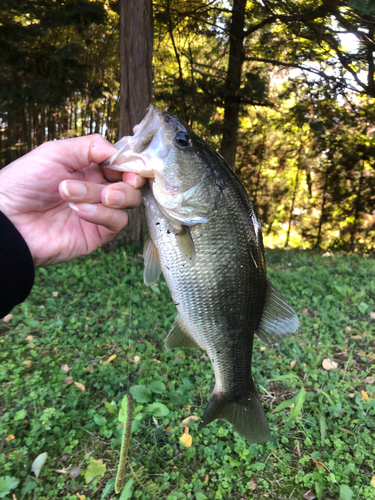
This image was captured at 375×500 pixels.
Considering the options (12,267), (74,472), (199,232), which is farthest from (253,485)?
(12,267)

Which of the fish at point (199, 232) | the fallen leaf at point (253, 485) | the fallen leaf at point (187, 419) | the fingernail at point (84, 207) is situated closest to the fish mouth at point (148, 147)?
the fish at point (199, 232)

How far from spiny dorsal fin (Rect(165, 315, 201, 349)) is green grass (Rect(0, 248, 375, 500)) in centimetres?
95

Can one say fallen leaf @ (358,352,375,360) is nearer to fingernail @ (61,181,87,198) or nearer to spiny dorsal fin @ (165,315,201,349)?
spiny dorsal fin @ (165,315,201,349)

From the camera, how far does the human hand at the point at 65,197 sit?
148 cm

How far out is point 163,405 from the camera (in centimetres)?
251

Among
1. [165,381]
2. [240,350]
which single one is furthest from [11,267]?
[165,381]

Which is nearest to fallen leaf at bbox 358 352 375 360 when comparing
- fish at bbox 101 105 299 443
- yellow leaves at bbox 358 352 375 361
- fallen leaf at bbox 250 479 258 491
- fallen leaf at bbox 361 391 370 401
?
yellow leaves at bbox 358 352 375 361

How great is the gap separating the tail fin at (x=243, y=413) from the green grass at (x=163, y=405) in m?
0.81

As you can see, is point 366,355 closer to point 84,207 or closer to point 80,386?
point 80,386

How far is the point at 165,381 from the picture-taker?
9.60 feet

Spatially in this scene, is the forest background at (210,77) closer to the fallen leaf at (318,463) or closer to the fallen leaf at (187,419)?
the fallen leaf at (187,419)

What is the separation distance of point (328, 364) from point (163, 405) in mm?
1775

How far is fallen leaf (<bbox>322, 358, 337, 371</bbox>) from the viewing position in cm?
320

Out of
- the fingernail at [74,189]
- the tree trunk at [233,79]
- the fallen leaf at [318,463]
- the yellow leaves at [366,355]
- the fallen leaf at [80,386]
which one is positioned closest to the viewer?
the fingernail at [74,189]
